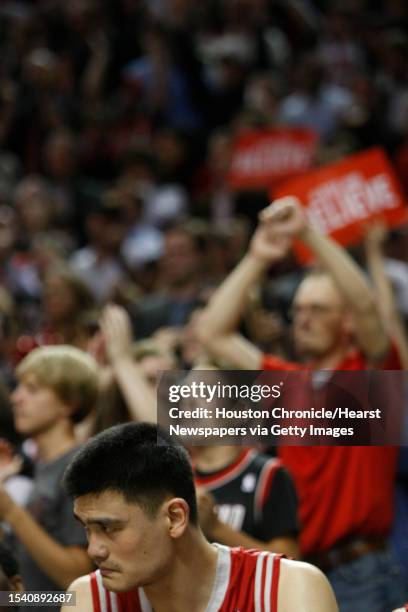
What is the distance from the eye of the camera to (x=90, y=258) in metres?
8.70

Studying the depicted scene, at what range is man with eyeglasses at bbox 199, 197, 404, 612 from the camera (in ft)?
13.3

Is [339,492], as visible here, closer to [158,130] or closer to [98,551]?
[98,551]

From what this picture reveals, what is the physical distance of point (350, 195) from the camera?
18.6 feet

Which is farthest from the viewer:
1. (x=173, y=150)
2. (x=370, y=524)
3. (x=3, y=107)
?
(x=3, y=107)

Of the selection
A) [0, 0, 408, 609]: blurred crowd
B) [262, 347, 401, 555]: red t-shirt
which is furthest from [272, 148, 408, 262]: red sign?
[262, 347, 401, 555]: red t-shirt

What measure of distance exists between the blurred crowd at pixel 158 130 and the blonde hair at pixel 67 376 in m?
1.79

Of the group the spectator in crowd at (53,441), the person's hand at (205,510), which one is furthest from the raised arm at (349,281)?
the person's hand at (205,510)

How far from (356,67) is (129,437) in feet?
26.6

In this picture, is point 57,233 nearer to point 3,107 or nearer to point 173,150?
point 173,150

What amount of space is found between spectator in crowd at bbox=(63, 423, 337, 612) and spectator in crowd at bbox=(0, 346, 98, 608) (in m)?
0.88

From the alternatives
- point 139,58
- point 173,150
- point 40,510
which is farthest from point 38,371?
point 139,58

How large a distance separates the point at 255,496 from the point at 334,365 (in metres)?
0.89

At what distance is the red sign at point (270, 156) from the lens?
8.25m

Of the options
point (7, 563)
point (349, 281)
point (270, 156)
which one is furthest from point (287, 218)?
point (270, 156)
